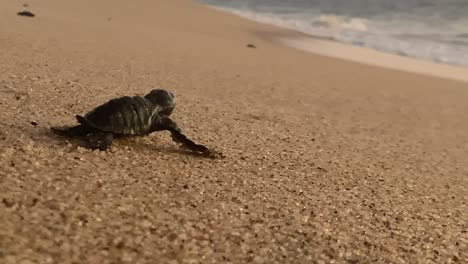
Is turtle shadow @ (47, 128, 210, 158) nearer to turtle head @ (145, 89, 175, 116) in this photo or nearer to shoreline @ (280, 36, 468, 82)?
turtle head @ (145, 89, 175, 116)

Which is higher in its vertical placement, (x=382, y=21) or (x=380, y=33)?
(x=382, y=21)

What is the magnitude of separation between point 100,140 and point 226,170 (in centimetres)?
53

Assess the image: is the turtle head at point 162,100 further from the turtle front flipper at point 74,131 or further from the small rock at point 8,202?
the small rock at point 8,202

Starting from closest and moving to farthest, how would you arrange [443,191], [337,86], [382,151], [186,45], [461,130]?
[443,191]
[382,151]
[461,130]
[337,86]
[186,45]

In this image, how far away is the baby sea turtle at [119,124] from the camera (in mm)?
2240

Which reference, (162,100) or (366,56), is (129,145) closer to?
(162,100)

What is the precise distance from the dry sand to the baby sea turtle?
0.22 feet

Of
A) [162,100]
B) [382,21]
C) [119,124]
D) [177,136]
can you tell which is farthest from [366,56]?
[119,124]

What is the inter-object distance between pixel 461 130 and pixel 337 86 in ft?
4.70

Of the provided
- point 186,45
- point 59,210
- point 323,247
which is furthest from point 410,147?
point 186,45

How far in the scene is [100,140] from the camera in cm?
223

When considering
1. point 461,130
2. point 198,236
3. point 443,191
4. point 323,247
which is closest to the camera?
point 198,236

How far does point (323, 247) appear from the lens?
1.77 meters

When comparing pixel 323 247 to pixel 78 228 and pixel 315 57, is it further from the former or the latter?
pixel 315 57
